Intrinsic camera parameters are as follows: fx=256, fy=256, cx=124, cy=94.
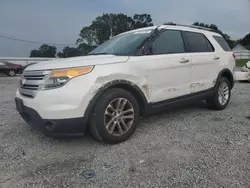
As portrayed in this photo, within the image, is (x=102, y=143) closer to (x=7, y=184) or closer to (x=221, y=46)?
(x=7, y=184)

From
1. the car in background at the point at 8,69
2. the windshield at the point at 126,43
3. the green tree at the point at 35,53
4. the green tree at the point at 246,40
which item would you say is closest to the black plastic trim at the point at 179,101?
the windshield at the point at 126,43

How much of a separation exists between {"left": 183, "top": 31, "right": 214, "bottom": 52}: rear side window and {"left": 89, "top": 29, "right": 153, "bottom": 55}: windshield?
36.8 inches

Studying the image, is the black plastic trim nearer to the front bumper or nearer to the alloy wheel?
the alloy wheel

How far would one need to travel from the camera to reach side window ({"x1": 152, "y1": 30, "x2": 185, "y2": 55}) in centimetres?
431

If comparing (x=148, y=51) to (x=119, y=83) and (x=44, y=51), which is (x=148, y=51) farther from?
(x=44, y=51)

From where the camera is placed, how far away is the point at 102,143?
12.3ft

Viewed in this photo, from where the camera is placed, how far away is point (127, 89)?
3.88 meters

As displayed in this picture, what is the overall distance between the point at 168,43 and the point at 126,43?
75cm

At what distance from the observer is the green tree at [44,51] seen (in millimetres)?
40562

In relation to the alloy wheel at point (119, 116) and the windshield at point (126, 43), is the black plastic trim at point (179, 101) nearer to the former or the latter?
the alloy wheel at point (119, 116)

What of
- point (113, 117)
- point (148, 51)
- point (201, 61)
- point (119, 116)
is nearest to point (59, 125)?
point (113, 117)

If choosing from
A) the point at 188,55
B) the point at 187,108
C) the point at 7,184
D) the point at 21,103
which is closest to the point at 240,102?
the point at 187,108

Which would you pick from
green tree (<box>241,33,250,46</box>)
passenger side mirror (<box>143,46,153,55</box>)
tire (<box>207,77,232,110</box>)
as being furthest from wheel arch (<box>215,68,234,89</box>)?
green tree (<box>241,33,250,46</box>)

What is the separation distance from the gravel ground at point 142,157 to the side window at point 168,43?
52.0 inches
